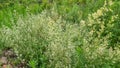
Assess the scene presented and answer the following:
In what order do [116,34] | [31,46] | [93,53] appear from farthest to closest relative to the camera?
[116,34] → [31,46] → [93,53]

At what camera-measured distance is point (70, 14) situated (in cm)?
671

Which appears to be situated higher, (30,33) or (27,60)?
(30,33)

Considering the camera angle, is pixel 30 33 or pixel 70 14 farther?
pixel 70 14

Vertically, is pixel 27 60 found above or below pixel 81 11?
below

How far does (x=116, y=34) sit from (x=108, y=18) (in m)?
0.42

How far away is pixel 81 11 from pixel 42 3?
3.64 feet

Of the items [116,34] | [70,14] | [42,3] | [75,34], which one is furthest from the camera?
[42,3]

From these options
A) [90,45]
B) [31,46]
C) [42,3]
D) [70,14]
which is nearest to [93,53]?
[90,45]

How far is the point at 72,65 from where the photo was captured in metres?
4.96

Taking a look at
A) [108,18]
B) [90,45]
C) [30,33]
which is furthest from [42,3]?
[90,45]

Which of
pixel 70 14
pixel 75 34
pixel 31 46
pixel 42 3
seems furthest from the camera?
pixel 42 3

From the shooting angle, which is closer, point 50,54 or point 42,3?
point 50,54

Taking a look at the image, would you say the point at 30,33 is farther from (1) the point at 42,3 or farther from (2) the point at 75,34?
(1) the point at 42,3

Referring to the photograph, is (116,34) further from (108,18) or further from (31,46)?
(31,46)
